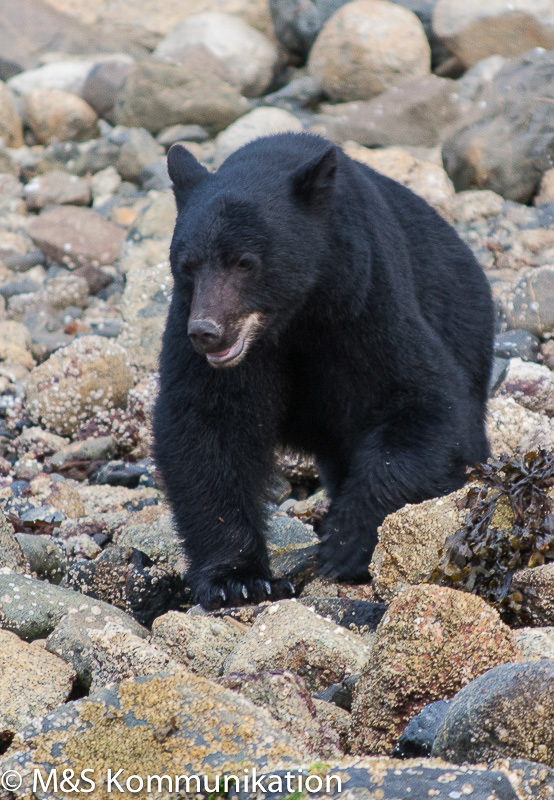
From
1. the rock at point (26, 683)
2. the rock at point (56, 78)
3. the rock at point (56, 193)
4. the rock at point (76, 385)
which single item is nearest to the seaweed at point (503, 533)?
the rock at point (26, 683)

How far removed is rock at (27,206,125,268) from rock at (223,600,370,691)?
27.9 feet

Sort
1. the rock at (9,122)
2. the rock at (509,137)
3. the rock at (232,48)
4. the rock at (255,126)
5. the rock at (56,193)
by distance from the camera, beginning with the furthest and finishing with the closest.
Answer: the rock at (232,48), the rock at (9,122), the rock at (255,126), the rock at (56,193), the rock at (509,137)

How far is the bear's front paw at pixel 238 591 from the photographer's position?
443 cm

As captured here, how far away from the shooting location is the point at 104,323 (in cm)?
998

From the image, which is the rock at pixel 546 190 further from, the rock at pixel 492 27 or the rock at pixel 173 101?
the rock at pixel 173 101

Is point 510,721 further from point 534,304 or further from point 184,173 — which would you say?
point 534,304

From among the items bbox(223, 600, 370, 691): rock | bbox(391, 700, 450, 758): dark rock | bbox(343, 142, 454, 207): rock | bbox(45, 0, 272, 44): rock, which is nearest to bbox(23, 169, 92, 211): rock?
bbox(343, 142, 454, 207): rock

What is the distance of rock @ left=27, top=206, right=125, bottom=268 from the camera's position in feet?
38.0

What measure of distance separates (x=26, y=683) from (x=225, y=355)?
150 centimetres

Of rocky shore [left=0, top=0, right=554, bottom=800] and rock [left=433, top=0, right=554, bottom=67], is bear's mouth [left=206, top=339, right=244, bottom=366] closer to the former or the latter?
rocky shore [left=0, top=0, right=554, bottom=800]

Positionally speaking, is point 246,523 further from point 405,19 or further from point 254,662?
point 405,19

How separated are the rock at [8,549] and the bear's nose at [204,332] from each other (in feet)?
3.67

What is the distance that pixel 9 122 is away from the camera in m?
15.5

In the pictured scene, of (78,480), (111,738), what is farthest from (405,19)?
(111,738)
